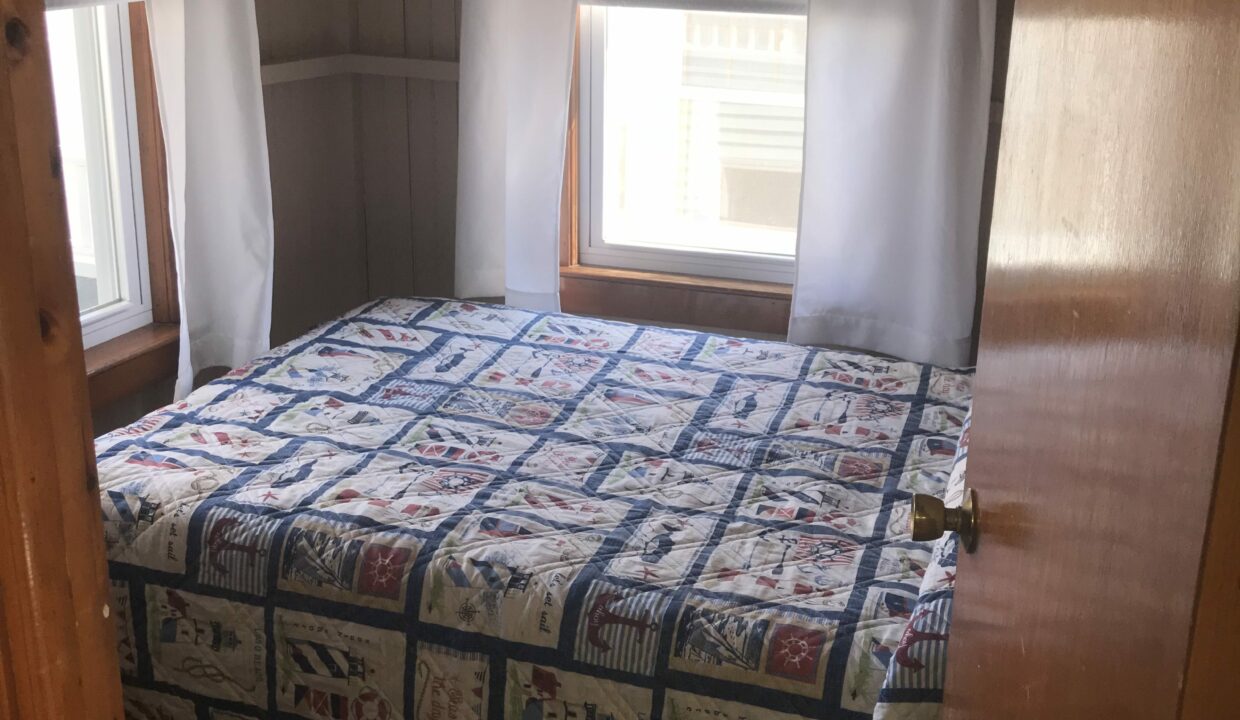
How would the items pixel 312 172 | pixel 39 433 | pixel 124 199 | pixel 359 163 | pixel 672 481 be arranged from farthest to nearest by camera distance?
pixel 359 163, pixel 312 172, pixel 124 199, pixel 672 481, pixel 39 433

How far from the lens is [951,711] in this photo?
44.1 inches

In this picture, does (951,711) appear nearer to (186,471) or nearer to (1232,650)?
(1232,650)

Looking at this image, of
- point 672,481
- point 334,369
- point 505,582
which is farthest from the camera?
point 334,369

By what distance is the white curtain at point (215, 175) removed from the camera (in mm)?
2656

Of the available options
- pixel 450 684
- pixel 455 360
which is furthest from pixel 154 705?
pixel 455 360

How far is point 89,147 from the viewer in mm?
2723

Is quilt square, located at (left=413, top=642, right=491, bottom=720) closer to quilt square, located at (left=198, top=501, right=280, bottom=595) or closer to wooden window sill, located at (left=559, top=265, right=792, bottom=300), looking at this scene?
quilt square, located at (left=198, top=501, right=280, bottom=595)

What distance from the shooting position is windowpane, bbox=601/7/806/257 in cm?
308

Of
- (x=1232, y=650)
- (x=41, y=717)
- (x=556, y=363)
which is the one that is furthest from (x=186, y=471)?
(x=1232, y=650)

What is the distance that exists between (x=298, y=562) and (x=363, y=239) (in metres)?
1.78

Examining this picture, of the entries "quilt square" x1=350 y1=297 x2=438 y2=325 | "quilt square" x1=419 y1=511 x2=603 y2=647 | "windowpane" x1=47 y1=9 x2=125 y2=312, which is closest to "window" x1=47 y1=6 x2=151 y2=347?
"windowpane" x1=47 y1=9 x2=125 y2=312

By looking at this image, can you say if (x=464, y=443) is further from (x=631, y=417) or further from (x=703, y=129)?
(x=703, y=129)

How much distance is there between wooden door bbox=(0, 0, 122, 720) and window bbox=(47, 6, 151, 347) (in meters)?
1.89

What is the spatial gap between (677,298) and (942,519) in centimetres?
220
